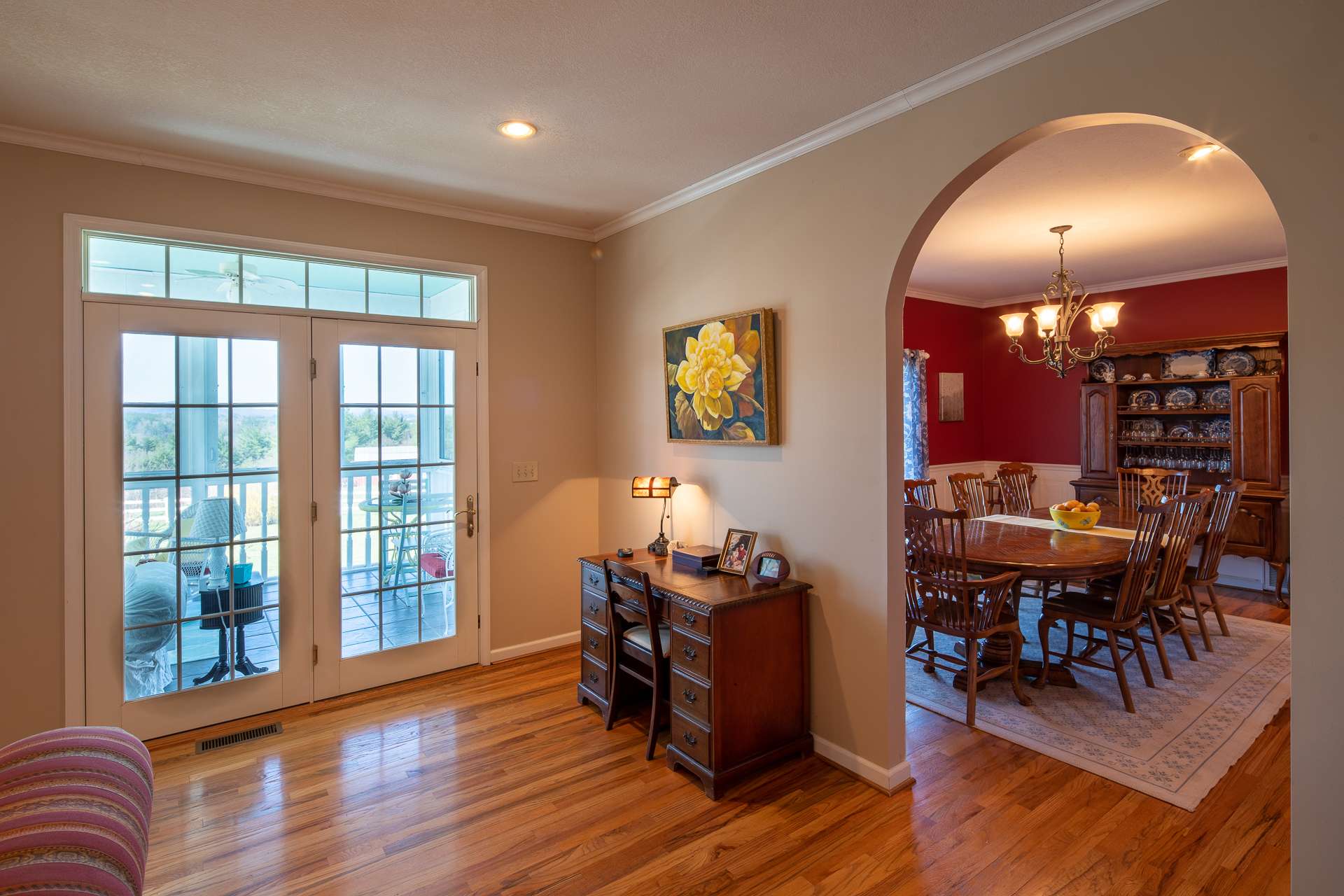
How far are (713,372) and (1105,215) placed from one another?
2.74 meters

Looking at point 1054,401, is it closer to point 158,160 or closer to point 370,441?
point 370,441

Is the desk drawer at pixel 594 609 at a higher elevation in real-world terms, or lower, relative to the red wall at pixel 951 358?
lower

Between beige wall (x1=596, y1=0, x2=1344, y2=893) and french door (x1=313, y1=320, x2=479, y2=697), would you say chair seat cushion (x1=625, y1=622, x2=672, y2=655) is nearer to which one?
beige wall (x1=596, y1=0, x2=1344, y2=893)

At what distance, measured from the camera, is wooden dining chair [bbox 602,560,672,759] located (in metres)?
3.01

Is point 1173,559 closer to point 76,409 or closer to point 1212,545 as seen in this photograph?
point 1212,545

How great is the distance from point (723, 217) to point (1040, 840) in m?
2.96

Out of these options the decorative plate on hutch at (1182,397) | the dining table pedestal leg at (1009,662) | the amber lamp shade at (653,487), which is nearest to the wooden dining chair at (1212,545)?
the dining table pedestal leg at (1009,662)

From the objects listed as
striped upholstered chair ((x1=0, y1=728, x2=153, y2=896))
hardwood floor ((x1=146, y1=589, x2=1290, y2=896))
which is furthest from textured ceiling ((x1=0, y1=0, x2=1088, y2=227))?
hardwood floor ((x1=146, y1=589, x2=1290, y2=896))

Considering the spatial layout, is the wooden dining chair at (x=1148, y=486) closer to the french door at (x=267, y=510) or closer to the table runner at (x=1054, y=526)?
the table runner at (x=1054, y=526)

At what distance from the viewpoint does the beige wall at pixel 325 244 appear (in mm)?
2928

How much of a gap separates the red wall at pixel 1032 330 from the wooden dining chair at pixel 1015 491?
1.01 meters

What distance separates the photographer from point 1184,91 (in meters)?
1.90

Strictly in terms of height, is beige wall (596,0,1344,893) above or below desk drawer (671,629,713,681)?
above

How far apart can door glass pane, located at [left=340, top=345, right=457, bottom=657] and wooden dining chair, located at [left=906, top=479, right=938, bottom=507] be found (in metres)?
3.01
